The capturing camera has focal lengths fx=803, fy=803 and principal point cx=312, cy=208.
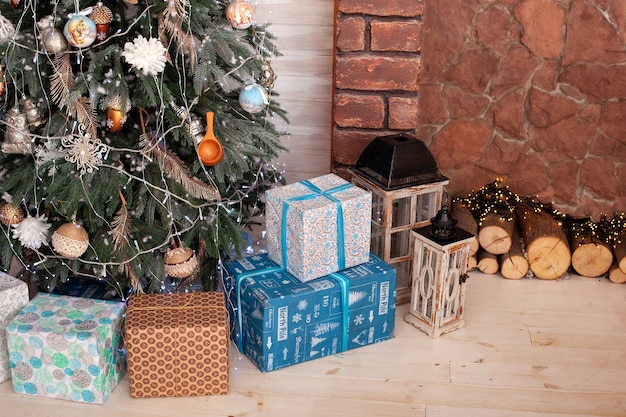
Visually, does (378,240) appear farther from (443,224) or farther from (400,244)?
(443,224)

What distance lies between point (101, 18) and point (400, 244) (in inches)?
49.7

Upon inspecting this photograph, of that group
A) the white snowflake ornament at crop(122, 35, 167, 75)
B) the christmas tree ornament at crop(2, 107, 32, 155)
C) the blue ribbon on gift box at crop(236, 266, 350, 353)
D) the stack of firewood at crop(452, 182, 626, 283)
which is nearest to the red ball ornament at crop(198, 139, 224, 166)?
the white snowflake ornament at crop(122, 35, 167, 75)

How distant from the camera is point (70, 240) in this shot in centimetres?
232

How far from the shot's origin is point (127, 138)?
2.39m

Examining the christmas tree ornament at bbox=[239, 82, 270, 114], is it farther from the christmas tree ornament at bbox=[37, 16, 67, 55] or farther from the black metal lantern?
the black metal lantern

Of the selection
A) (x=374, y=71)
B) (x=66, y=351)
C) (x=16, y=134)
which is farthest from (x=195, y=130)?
(x=374, y=71)

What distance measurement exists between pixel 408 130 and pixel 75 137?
3.97 feet

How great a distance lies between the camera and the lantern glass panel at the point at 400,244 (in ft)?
9.14

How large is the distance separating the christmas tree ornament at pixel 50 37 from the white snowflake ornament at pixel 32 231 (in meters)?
0.50

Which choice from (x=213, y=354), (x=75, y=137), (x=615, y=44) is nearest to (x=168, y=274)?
(x=213, y=354)

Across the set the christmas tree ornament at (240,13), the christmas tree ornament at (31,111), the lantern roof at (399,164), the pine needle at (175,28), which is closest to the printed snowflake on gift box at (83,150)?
the christmas tree ornament at (31,111)

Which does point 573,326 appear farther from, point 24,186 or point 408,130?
point 24,186

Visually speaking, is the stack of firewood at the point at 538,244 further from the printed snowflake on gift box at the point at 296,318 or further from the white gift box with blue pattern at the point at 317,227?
the printed snowflake on gift box at the point at 296,318

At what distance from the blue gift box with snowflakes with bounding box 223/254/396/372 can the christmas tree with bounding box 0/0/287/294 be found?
0.15 meters
